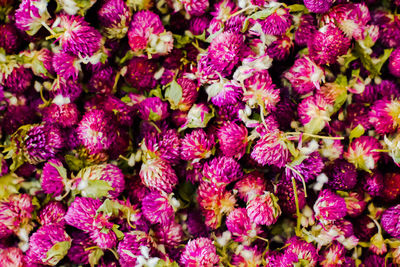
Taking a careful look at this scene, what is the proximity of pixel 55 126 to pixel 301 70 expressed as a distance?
46 cm

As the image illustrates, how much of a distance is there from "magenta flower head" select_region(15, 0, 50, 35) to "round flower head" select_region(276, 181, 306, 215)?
0.53m

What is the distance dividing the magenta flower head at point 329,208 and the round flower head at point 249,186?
102 millimetres

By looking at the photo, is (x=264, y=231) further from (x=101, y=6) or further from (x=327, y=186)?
(x=101, y=6)

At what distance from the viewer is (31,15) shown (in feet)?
2.45

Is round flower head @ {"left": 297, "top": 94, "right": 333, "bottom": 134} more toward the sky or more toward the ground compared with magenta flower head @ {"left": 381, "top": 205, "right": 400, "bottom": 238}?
more toward the sky

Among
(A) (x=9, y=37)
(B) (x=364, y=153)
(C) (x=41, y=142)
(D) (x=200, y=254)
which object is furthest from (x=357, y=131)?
(A) (x=9, y=37)

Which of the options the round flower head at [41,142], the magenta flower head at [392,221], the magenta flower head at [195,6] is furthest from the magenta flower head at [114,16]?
the magenta flower head at [392,221]

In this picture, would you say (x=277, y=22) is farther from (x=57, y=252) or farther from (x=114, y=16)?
(x=57, y=252)

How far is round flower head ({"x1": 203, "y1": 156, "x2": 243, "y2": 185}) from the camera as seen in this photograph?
0.73 metres

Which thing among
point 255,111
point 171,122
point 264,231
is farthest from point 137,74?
point 264,231

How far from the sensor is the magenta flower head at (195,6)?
0.75m

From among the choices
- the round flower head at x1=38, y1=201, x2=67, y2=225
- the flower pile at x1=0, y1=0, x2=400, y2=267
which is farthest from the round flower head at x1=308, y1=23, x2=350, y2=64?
the round flower head at x1=38, y1=201, x2=67, y2=225

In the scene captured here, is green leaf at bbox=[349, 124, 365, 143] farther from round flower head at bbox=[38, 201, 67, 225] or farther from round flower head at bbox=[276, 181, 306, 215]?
round flower head at bbox=[38, 201, 67, 225]

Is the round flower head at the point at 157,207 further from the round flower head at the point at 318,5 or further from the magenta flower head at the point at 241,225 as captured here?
the round flower head at the point at 318,5
